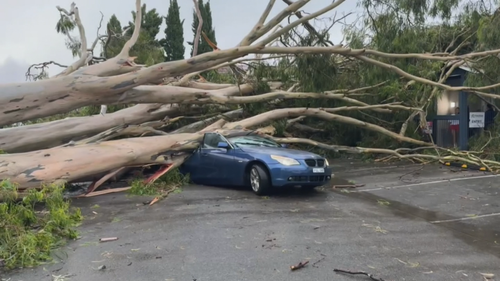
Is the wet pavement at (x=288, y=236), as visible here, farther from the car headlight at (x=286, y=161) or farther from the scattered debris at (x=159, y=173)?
the scattered debris at (x=159, y=173)

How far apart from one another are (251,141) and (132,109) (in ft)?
13.7

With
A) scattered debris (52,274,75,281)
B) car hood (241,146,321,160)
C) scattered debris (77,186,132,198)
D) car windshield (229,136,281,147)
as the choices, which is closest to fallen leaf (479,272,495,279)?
scattered debris (52,274,75,281)

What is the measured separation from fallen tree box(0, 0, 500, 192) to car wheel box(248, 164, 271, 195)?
2434 mm

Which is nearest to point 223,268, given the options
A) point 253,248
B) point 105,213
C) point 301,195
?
point 253,248

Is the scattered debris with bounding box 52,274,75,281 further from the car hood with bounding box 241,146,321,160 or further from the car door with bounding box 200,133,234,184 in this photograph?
the car door with bounding box 200,133,234,184

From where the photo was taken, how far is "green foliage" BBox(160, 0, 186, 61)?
37.3 metres

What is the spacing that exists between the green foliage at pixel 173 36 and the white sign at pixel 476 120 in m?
25.6

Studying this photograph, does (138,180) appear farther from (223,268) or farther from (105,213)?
(223,268)

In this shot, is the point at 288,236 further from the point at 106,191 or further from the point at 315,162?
the point at 106,191

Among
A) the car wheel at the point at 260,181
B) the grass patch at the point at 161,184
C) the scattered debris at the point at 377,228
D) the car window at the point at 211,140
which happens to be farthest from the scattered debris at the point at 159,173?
the scattered debris at the point at 377,228

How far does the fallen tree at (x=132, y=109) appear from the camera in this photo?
8797mm

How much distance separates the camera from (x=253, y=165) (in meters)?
9.44

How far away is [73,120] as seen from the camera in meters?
11.7

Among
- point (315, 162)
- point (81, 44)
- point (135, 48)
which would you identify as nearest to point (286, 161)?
point (315, 162)
